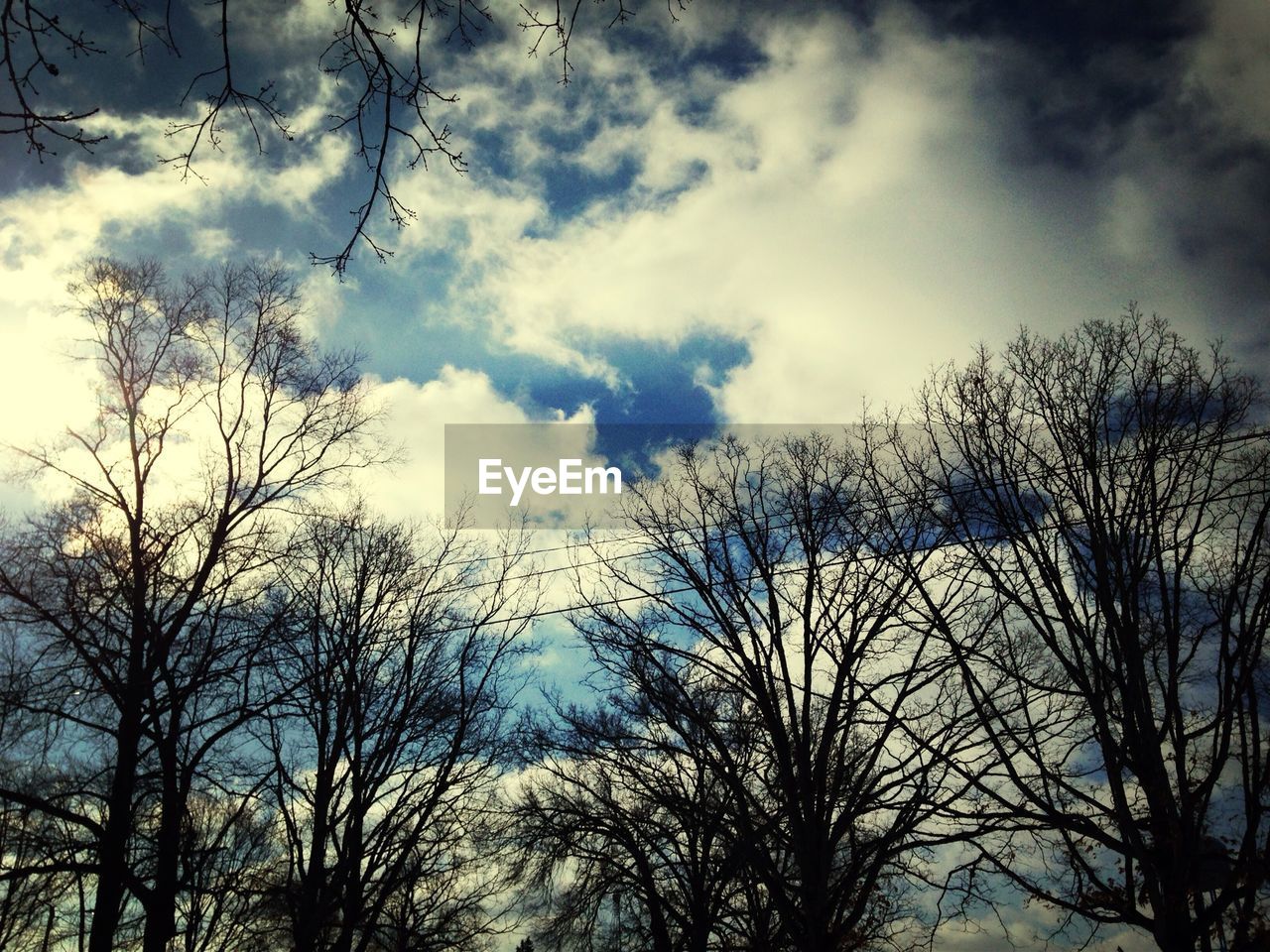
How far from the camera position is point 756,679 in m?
13.8

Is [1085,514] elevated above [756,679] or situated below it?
above

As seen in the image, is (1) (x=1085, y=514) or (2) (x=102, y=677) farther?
(2) (x=102, y=677)

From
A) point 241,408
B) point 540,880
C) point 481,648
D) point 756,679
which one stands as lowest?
point 540,880

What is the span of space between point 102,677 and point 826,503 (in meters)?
12.1

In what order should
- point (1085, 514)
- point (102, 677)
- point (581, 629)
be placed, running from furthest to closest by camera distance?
point (581, 629) < point (102, 677) < point (1085, 514)

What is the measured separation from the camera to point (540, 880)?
18.7 metres

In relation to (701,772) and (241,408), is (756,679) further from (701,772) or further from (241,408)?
(241,408)

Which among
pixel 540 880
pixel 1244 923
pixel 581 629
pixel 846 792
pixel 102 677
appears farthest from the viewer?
pixel 540 880

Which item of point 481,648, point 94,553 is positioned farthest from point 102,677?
point 481,648

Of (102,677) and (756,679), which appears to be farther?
(756,679)

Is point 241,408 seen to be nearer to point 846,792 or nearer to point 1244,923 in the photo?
point 846,792

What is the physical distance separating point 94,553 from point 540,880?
12087 millimetres

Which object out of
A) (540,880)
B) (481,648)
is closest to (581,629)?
(481,648)

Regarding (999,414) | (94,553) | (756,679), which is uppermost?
(999,414)
